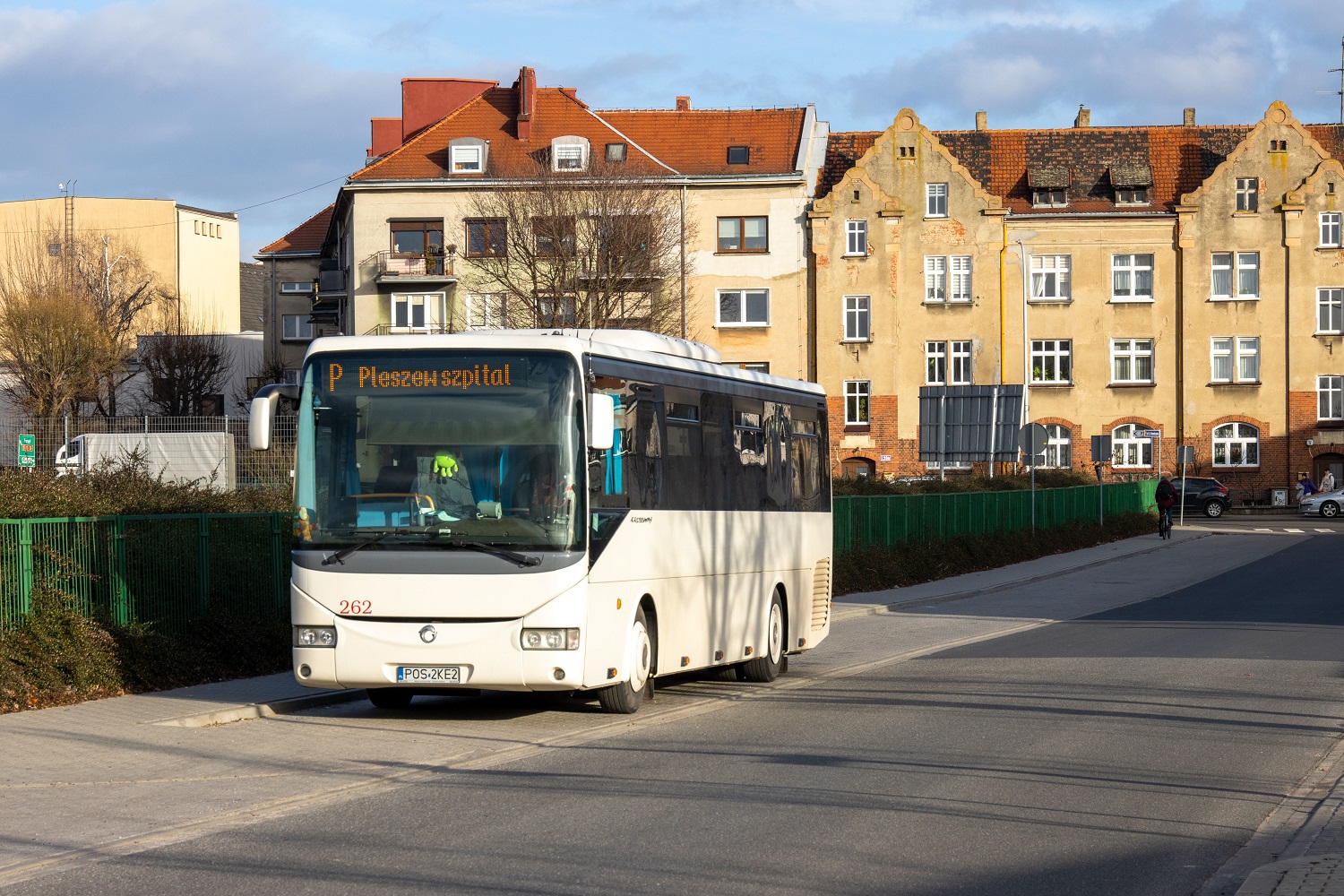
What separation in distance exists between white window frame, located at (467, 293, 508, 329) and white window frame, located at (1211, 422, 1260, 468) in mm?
30088

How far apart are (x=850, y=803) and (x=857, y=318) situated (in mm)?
57351

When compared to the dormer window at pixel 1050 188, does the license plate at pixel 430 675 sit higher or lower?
lower

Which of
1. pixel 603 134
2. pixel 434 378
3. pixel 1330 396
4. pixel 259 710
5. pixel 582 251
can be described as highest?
pixel 603 134

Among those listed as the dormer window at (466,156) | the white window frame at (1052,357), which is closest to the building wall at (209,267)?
the dormer window at (466,156)

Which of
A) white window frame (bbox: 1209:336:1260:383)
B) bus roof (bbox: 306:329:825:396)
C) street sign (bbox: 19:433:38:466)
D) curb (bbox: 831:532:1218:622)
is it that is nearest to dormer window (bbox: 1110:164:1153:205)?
white window frame (bbox: 1209:336:1260:383)

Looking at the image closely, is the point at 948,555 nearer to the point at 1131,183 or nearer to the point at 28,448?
the point at 28,448

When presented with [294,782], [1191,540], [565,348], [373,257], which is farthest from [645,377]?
[373,257]

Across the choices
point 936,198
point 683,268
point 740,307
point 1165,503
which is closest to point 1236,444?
point 936,198

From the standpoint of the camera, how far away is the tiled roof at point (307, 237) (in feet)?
263

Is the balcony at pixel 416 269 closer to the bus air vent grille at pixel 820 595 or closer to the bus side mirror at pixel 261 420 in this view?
the bus air vent grille at pixel 820 595

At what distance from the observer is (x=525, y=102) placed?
64.4m

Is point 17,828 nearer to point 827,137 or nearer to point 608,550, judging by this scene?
point 608,550

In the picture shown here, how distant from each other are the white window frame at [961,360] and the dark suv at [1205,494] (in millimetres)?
8985

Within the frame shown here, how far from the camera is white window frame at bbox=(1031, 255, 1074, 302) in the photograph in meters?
67.4
